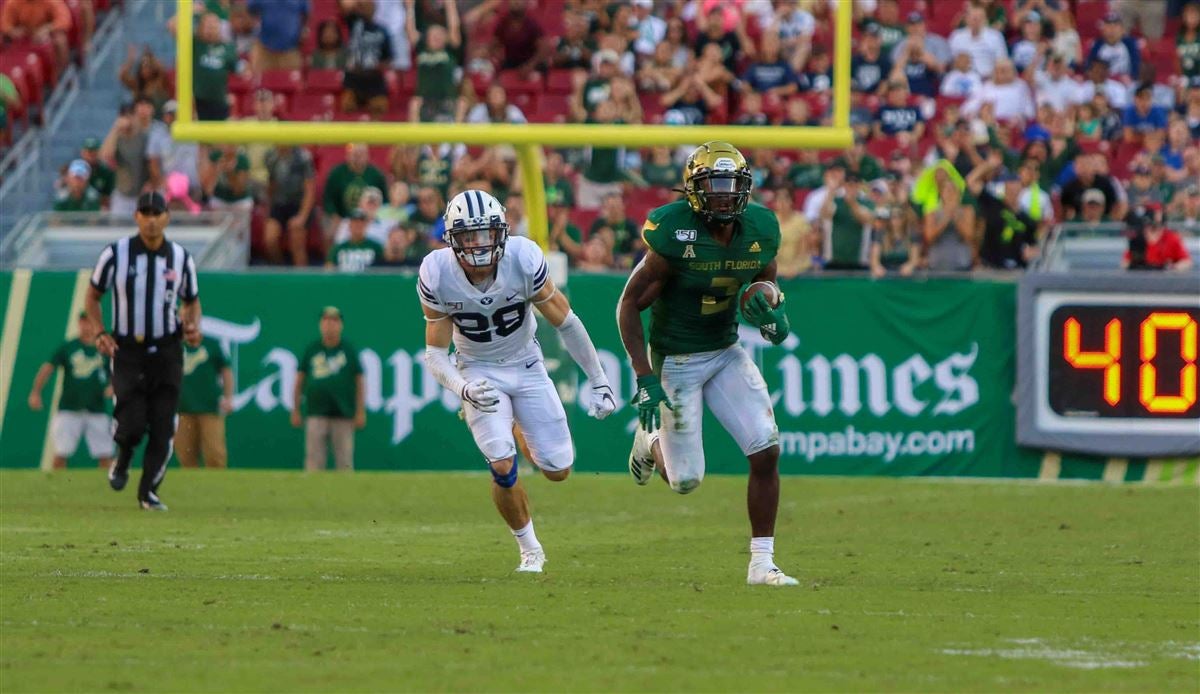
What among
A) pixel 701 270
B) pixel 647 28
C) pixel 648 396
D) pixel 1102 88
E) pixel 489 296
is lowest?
pixel 648 396

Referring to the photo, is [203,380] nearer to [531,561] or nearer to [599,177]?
[599,177]

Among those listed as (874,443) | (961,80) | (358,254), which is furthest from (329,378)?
(961,80)

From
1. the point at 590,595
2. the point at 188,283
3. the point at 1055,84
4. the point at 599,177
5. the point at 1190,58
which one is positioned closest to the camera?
the point at 590,595

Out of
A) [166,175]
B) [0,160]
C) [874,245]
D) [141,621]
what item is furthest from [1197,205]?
[141,621]

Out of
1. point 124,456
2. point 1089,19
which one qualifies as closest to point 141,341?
point 124,456

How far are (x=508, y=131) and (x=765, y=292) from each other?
5557 millimetres

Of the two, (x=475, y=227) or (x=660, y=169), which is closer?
(x=475, y=227)

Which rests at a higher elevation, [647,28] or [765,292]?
[647,28]

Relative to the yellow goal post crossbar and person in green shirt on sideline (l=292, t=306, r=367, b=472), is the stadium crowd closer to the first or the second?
the yellow goal post crossbar

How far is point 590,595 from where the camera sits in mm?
7824

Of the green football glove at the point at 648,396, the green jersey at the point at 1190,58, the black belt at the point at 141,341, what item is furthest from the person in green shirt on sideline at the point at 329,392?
the green jersey at the point at 1190,58

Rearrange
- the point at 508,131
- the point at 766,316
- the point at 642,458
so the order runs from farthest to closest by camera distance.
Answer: the point at 508,131 → the point at 642,458 → the point at 766,316

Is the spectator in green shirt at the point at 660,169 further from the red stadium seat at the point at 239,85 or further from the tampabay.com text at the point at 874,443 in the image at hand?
the red stadium seat at the point at 239,85

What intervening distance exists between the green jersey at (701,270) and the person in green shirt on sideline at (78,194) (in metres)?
9.42
